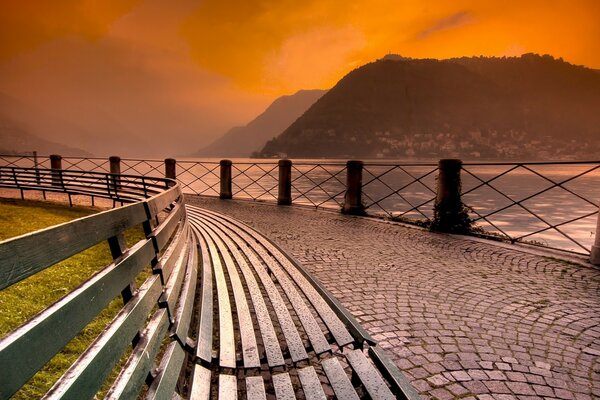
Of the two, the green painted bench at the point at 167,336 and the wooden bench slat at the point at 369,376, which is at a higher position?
the green painted bench at the point at 167,336

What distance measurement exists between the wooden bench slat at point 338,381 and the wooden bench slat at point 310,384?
Result: 0.28 feet

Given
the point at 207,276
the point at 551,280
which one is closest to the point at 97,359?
the point at 207,276

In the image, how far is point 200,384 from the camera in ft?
6.22

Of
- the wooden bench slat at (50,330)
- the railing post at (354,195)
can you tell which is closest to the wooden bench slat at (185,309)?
the wooden bench slat at (50,330)

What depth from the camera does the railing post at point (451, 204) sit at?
24.5 ft

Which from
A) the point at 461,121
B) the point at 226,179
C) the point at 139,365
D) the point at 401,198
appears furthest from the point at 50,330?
the point at 461,121

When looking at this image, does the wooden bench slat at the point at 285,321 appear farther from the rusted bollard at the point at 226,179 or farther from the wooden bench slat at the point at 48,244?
the rusted bollard at the point at 226,179

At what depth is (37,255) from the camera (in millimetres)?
902

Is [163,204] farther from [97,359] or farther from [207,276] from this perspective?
[97,359]

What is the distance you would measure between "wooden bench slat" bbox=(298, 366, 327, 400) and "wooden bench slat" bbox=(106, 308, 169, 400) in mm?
848

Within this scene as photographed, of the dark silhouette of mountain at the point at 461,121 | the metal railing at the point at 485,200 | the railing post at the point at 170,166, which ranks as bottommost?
the metal railing at the point at 485,200

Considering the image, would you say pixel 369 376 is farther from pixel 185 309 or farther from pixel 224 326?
pixel 185 309

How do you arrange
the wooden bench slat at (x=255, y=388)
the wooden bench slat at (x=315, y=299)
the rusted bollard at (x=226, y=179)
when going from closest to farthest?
the wooden bench slat at (x=255, y=388), the wooden bench slat at (x=315, y=299), the rusted bollard at (x=226, y=179)

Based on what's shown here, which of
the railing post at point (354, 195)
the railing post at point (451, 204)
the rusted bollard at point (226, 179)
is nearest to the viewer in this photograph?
the railing post at point (451, 204)
